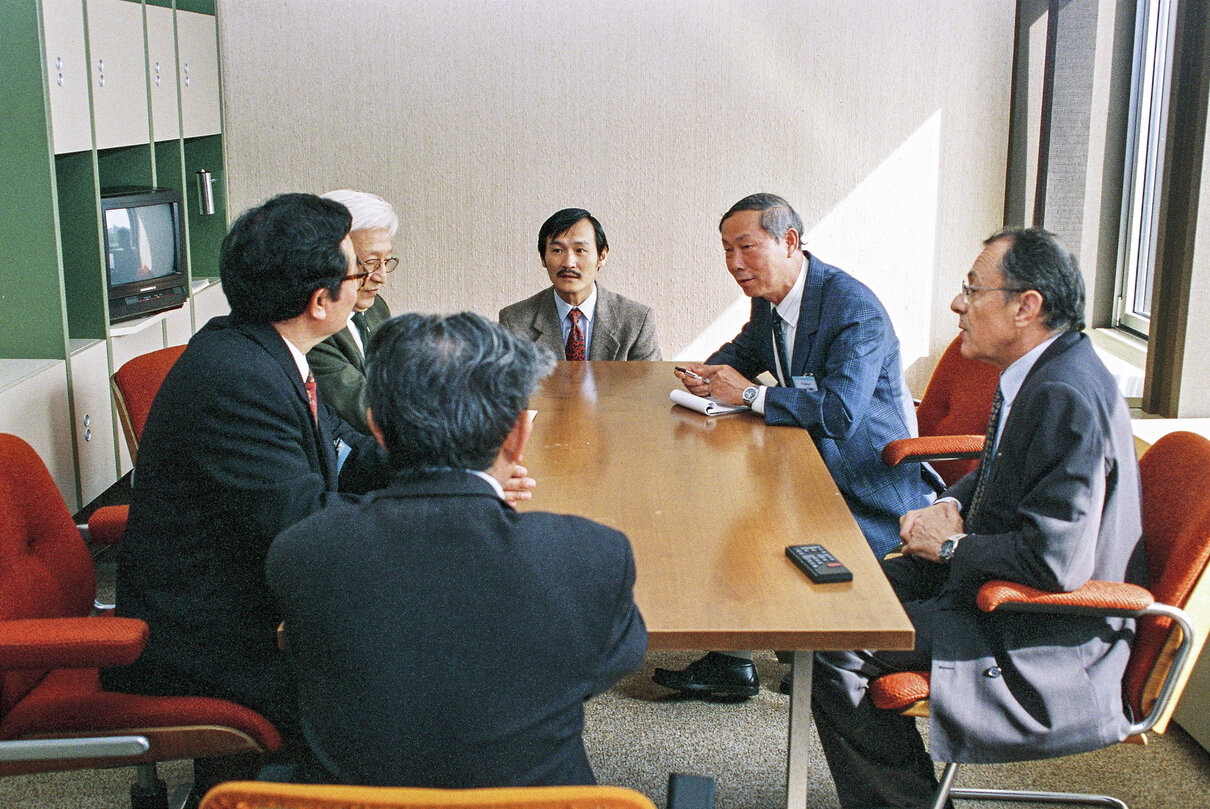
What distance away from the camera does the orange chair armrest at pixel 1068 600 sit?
1950 millimetres

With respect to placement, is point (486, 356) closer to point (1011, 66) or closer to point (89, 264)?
point (89, 264)

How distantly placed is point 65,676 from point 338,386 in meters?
1.09

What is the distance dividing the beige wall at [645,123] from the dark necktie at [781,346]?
2.33m

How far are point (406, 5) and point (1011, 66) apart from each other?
3.01m

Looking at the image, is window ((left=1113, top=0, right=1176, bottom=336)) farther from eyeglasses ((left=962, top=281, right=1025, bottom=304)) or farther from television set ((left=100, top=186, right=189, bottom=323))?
television set ((left=100, top=186, right=189, bottom=323))

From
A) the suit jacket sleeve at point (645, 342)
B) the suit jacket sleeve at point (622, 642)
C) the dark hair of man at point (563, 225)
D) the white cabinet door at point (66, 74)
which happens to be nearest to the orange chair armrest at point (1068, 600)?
the suit jacket sleeve at point (622, 642)

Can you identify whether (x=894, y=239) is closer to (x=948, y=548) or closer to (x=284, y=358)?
Answer: (x=948, y=548)

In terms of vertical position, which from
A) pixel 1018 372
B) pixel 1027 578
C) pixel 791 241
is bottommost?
pixel 1027 578

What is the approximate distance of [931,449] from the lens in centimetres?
289

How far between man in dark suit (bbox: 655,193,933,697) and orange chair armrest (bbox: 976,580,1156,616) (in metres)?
0.92

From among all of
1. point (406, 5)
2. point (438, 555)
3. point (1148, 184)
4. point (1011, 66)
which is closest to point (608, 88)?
point (406, 5)

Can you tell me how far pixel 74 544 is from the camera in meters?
2.28

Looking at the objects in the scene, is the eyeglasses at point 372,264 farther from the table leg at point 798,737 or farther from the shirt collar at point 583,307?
the table leg at point 798,737

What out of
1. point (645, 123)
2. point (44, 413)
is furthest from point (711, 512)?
point (645, 123)
